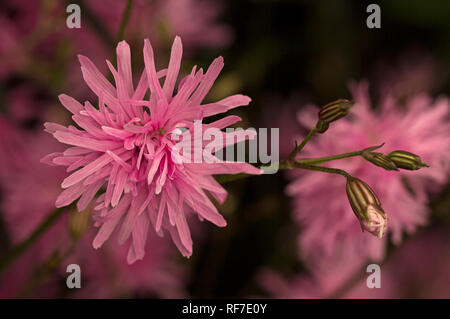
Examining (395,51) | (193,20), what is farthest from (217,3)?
(395,51)

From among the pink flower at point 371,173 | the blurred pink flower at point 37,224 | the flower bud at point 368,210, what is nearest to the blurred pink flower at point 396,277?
the pink flower at point 371,173

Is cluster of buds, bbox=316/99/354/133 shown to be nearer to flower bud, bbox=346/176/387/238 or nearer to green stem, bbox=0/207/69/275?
flower bud, bbox=346/176/387/238

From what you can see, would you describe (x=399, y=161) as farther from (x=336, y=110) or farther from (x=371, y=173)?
(x=371, y=173)

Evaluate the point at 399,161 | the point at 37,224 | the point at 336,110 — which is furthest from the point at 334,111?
the point at 37,224

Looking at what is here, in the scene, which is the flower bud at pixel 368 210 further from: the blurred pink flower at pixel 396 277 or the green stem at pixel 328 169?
the blurred pink flower at pixel 396 277

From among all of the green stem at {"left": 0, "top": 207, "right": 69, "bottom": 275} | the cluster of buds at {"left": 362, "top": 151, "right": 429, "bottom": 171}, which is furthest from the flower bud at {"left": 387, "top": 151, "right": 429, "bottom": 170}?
the green stem at {"left": 0, "top": 207, "right": 69, "bottom": 275}
